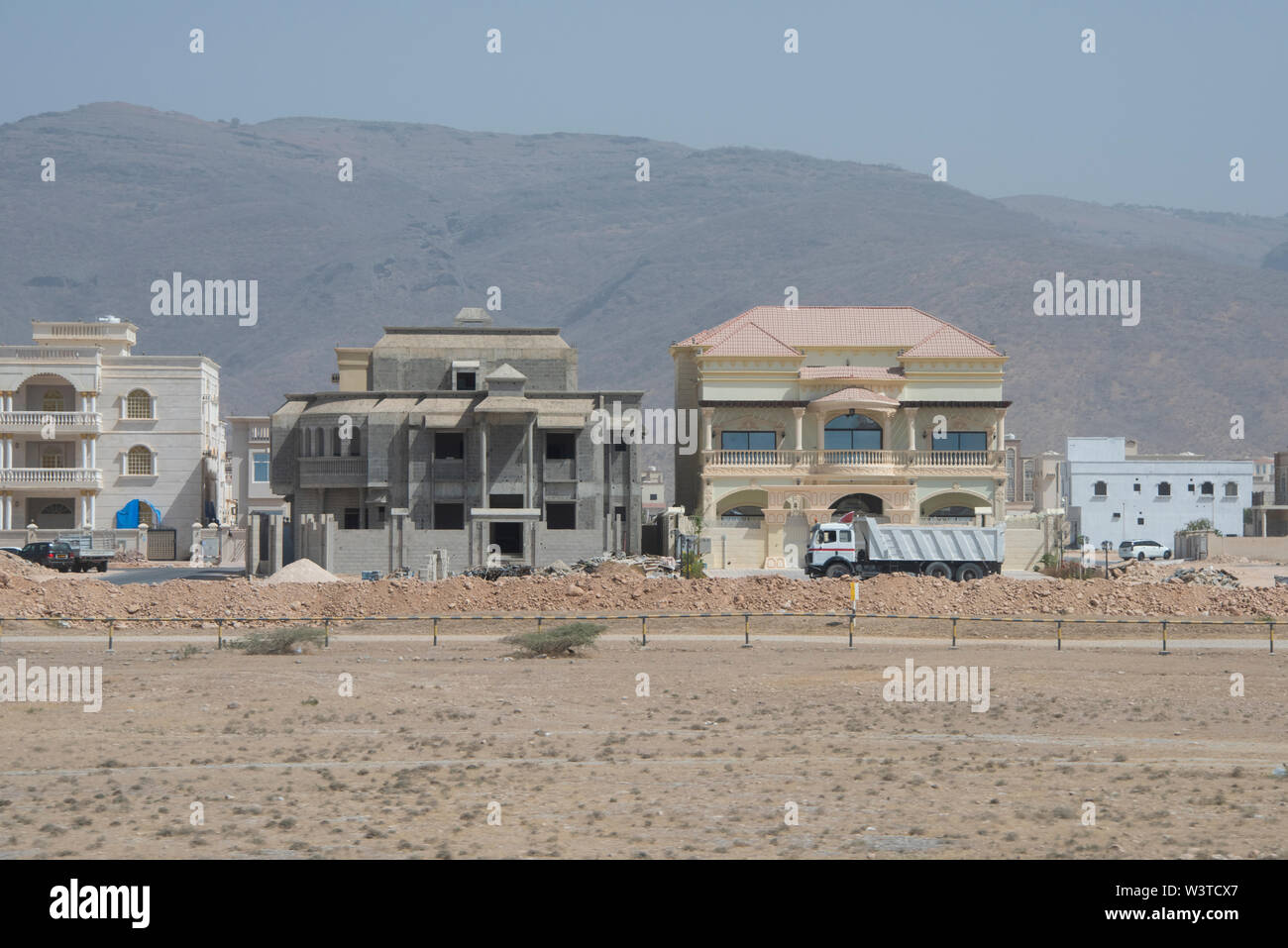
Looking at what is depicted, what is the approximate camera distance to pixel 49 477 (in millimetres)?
81375

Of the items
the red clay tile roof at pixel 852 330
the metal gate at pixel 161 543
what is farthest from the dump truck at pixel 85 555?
the red clay tile roof at pixel 852 330

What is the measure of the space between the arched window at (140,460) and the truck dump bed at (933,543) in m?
45.9

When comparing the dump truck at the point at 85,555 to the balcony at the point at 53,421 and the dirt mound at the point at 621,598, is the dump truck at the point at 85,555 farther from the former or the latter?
the dirt mound at the point at 621,598

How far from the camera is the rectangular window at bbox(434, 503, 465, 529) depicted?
64.4 meters

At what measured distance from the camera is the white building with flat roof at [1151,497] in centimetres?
9300

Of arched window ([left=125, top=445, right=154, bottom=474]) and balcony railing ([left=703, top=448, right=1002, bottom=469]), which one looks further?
arched window ([left=125, top=445, right=154, bottom=474])

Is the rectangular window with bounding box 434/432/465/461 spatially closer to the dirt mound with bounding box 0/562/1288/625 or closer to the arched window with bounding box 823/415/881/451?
the arched window with bounding box 823/415/881/451

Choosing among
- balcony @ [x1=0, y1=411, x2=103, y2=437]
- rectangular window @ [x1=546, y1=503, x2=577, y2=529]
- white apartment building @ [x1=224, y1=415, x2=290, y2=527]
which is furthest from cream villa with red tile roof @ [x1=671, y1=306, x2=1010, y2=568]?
balcony @ [x1=0, y1=411, x2=103, y2=437]

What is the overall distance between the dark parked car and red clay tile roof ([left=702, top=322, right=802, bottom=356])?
2981 centimetres

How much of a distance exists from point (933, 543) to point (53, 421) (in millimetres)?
50353

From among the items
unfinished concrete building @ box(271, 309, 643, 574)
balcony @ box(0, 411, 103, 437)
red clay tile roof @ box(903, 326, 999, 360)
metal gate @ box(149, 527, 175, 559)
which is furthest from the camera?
balcony @ box(0, 411, 103, 437)

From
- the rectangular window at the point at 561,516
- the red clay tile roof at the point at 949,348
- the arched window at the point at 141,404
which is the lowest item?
the rectangular window at the point at 561,516
